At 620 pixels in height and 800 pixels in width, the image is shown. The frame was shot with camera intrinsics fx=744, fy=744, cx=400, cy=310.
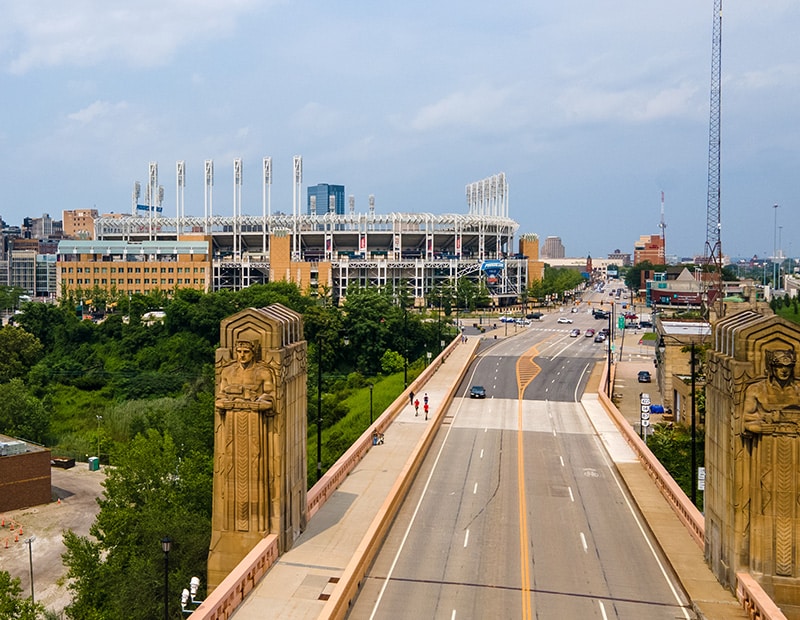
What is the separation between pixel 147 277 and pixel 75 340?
147ft

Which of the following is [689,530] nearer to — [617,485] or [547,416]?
[617,485]

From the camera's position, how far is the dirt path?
37969mm

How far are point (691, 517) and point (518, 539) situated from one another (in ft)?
19.2

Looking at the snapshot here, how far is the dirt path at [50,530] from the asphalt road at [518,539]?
64.5 ft

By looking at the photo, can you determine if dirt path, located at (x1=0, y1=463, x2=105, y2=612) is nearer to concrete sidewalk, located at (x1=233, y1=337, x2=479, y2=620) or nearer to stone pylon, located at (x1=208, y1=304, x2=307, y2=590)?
concrete sidewalk, located at (x1=233, y1=337, x2=479, y2=620)

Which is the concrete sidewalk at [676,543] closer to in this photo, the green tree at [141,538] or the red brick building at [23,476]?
the green tree at [141,538]

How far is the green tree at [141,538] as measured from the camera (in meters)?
23.3

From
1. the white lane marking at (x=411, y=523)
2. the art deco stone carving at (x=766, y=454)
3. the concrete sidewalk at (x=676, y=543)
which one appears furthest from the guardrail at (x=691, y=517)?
the white lane marking at (x=411, y=523)

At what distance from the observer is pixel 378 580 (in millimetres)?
22188

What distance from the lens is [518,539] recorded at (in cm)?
2577

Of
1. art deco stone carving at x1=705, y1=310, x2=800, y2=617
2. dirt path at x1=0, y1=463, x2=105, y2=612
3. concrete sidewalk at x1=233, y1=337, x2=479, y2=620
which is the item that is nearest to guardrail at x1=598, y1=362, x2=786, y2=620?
art deco stone carving at x1=705, y1=310, x2=800, y2=617

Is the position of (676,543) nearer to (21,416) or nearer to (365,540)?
(365,540)

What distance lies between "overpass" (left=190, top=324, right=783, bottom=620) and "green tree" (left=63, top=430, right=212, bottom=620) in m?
4.13

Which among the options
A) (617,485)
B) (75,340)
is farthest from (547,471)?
(75,340)
